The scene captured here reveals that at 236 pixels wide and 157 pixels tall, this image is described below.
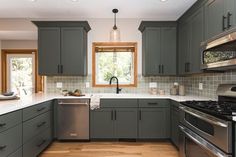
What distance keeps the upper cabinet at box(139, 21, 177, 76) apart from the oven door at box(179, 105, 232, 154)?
1.56 meters

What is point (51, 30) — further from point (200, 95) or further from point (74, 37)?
point (200, 95)

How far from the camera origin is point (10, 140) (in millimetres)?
2082

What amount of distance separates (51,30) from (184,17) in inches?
97.8

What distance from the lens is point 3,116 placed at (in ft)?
6.35

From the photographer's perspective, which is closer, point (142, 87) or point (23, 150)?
point (23, 150)

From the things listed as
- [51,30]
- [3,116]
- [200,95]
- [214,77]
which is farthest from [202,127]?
[51,30]

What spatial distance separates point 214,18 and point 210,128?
4.67ft

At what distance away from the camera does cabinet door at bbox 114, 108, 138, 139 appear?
366 centimetres

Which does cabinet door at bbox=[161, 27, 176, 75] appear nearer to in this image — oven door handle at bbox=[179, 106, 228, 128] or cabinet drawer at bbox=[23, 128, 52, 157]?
oven door handle at bbox=[179, 106, 228, 128]

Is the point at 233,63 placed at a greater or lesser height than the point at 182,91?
greater

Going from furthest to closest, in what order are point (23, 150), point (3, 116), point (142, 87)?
1. point (142, 87)
2. point (23, 150)
3. point (3, 116)

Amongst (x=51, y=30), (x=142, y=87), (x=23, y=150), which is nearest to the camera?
(x=23, y=150)

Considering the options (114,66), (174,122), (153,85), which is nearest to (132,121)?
(174,122)

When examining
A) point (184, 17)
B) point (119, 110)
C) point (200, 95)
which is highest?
point (184, 17)
